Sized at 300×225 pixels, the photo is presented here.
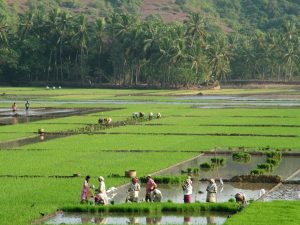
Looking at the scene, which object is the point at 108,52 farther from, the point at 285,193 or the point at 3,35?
the point at 285,193

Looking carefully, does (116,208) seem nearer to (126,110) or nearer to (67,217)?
(67,217)

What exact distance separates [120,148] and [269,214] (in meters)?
18.3

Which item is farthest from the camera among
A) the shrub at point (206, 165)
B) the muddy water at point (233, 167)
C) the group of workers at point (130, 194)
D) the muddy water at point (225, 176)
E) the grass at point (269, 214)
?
the shrub at point (206, 165)

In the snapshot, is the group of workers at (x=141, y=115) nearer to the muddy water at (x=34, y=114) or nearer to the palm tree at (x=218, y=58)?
the muddy water at (x=34, y=114)

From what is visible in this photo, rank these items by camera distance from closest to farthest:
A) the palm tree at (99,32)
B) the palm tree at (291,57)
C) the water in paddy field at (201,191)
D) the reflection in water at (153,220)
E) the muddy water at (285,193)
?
1. the reflection in water at (153,220)
2. the muddy water at (285,193)
3. the water in paddy field at (201,191)
4. the palm tree at (99,32)
5. the palm tree at (291,57)

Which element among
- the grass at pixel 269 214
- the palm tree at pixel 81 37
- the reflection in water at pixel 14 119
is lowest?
the reflection in water at pixel 14 119

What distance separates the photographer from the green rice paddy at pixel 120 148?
2495cm

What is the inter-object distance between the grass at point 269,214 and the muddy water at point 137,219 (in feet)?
2.52

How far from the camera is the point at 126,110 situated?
226 ft

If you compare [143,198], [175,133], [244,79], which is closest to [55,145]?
[175,133]

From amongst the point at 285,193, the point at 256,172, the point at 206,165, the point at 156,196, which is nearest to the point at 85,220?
the point at 156,196

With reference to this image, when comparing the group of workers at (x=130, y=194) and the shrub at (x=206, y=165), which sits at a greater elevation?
the group of workers at (x=130, y=194)

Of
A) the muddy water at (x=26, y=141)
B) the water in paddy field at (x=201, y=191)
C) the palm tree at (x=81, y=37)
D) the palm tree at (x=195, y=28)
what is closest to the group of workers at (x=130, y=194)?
the water in paddy field at (x=201, y=191)

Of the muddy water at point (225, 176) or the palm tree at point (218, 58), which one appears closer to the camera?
the muddy water at point (225, 176)
